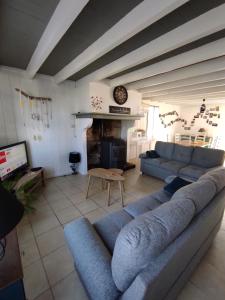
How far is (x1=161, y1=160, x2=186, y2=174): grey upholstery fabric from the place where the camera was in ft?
10.8

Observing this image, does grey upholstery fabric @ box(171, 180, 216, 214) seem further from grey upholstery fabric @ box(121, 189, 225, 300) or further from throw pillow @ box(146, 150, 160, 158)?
throw pillow @ box(146, 150, 160, 158)

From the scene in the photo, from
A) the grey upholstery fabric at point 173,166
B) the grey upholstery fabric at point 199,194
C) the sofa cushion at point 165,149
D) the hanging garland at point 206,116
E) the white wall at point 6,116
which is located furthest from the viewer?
the hanging garland at point 206,116

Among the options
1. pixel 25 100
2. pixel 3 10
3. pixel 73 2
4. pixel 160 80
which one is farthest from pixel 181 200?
pixel 25 100

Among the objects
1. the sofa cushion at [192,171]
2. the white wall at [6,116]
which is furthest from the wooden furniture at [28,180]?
the sofa cushion at [192,171]

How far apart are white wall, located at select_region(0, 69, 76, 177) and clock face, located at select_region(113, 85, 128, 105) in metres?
1.09

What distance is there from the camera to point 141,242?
76 cm

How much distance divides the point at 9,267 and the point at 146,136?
5.62 meters

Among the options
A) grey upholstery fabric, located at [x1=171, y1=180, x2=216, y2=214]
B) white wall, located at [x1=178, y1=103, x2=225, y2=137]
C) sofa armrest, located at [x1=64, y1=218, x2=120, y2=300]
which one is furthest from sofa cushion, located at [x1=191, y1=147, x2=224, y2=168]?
white wall, located at [x1=178, y1=103, x2=225, y2=137]

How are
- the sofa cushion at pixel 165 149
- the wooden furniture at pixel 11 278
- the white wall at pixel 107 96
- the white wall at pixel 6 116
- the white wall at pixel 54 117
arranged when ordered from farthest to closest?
1. the sofa cushion at pixel 165 149
2. the white wall at pixel 107 96
3. the white wall at pixel 54 117
4. the white wall at pixel 6 116
5. the wooden furniture at pixel 11 278

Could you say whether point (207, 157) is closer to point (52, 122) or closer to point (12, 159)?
point (52, 122)

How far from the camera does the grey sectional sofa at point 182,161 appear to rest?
3191 mm

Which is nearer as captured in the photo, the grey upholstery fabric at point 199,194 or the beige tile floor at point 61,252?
the grey upholstery fabric at point 199,194

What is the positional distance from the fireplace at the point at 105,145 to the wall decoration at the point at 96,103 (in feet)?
2.39

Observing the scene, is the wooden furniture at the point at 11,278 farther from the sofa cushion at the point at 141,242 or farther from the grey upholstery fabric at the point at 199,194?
the grey upholstery fabric at the point at 199,194
